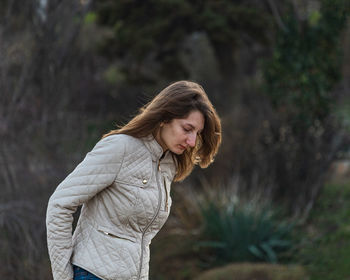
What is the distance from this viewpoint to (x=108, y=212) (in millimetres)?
2635

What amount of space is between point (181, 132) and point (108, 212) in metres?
0.49

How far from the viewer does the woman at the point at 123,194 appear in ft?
8.50

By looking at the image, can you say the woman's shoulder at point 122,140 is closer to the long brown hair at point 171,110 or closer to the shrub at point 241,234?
the long brown hair at point 171,110

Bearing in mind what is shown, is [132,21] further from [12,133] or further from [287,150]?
[12,133]

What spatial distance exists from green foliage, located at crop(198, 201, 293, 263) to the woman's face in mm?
4720

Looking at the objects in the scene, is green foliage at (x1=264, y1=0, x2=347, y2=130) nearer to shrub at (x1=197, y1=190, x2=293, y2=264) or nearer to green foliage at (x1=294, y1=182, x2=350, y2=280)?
green foliage at (x1=294, y1=182, x2=350, y2=280)

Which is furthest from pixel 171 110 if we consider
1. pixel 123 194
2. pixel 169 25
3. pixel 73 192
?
pixel 169 25

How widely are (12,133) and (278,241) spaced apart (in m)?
3.48

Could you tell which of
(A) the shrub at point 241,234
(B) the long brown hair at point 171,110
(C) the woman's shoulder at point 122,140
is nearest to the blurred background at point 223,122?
(A) the shrub at point 241,234

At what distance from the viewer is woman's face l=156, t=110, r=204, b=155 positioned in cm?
276

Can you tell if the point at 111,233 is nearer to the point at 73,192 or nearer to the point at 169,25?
the point at 73,192

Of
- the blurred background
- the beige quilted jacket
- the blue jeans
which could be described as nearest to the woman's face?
the beige quilted jacket

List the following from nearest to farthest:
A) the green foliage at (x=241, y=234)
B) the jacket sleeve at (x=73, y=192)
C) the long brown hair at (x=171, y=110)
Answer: the jacket sleeve at (x=73, y=192)
the long brown hair at (x=171, y=110)
the green foliage at (x=241, y=234)

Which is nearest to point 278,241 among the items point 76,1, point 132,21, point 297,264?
point 297,264
